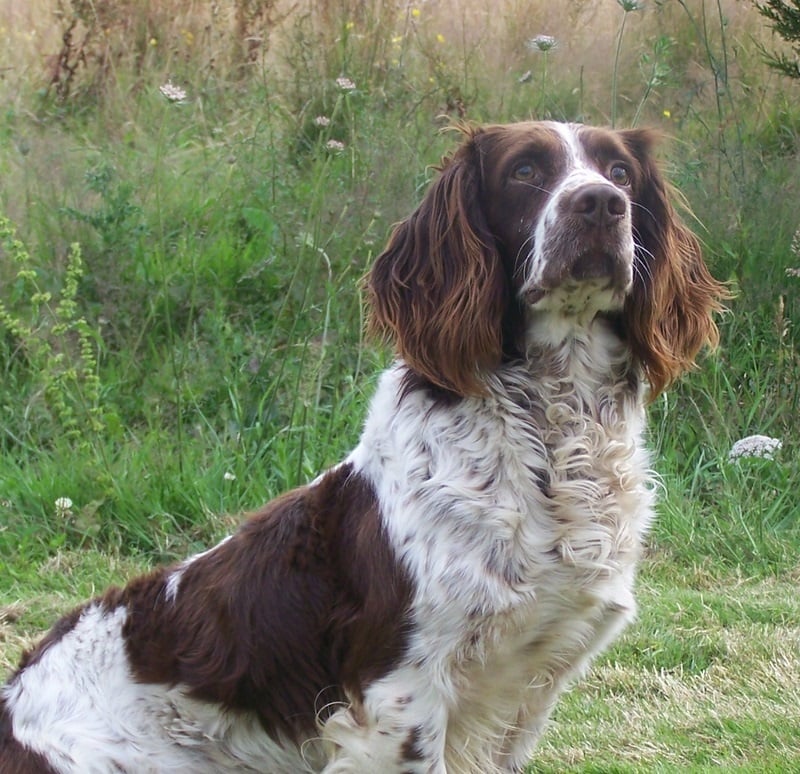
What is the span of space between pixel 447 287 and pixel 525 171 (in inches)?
12.7

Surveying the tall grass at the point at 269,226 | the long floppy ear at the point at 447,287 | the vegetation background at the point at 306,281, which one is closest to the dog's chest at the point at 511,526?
the long floppy ear at the point at 447,287

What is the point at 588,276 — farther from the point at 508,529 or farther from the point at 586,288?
the point at 508,529

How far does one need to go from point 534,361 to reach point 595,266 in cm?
30

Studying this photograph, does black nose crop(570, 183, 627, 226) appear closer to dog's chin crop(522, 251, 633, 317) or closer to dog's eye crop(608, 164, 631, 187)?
dog's chin crop(522, 251, 633, 317)

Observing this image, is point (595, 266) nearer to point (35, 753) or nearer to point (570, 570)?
point (570, 570)

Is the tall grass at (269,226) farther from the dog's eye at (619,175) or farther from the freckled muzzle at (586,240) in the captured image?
the freckled muzzle at (586,240)

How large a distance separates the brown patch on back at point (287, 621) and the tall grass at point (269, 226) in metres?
1.62

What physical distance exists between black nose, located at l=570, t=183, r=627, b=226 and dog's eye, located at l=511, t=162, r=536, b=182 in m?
0.22

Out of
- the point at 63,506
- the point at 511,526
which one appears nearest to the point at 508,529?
the point at 511,526

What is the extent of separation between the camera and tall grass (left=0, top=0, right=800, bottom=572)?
525 cm

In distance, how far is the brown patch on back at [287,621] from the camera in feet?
9.29

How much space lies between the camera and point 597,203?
275 centimetres

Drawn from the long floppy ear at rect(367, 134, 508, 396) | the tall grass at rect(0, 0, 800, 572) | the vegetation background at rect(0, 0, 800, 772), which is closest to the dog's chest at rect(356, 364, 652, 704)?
the long floppy ear at rect(367, 134, 508, 396)

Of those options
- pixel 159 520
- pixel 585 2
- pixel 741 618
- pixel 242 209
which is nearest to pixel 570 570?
pixel 741 618
